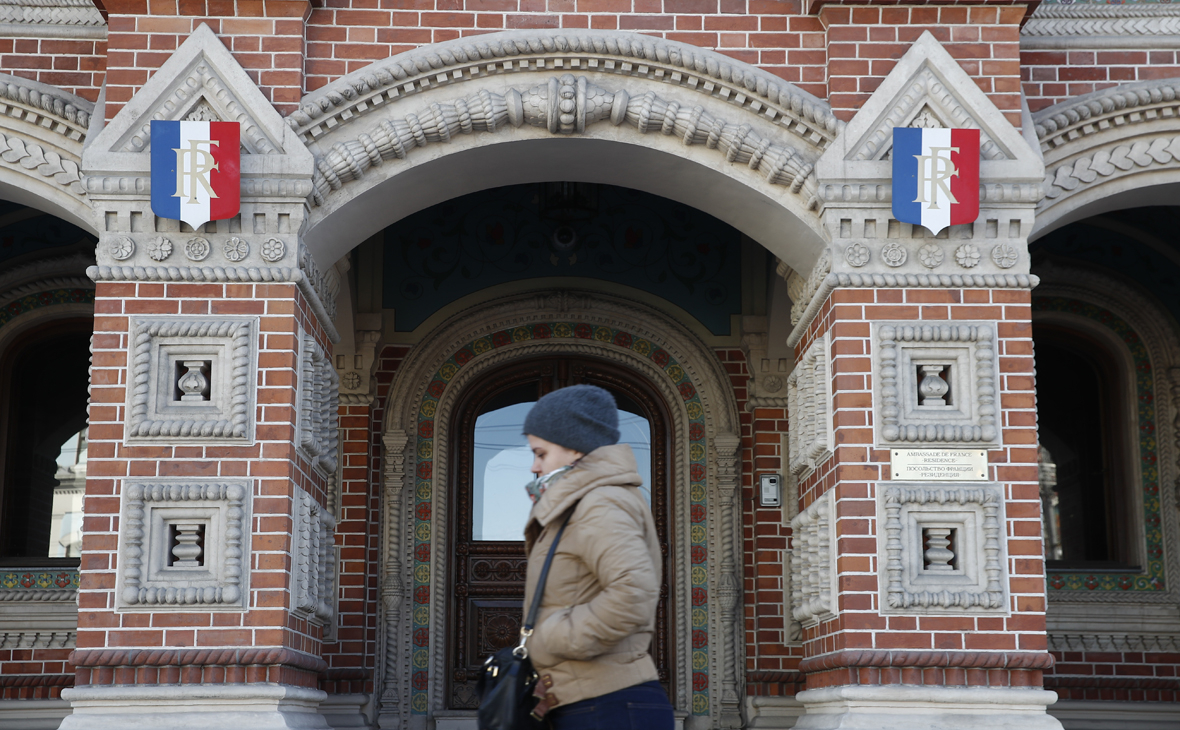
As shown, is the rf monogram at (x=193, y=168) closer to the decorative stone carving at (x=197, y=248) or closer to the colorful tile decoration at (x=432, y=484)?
the decorative stone carving at (x=197, y=248)

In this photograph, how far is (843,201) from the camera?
5535mm

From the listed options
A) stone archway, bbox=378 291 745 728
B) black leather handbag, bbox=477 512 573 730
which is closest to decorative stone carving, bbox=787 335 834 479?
stone archway, bbox=378 291 745 728

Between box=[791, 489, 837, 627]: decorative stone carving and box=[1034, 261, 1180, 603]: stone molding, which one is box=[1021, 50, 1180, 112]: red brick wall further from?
box=[791, 489, 837, 627]: decorative stone carving

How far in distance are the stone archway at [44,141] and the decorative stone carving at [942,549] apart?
12.8 feet

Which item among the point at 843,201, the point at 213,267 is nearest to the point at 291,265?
the point at 213,267

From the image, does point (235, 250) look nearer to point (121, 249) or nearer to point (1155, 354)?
point (121, 249)

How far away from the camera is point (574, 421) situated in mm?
3225

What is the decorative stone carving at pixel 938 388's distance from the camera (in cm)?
540

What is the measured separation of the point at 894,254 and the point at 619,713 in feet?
10.1

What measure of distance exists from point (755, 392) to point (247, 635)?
3888mm

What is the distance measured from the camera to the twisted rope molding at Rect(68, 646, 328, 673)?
5020 mm

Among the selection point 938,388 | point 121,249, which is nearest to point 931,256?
point 938,388

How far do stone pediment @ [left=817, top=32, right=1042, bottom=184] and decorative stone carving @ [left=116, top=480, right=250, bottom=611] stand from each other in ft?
9.68

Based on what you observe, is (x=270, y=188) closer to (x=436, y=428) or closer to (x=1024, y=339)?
(x=436, y=428)
